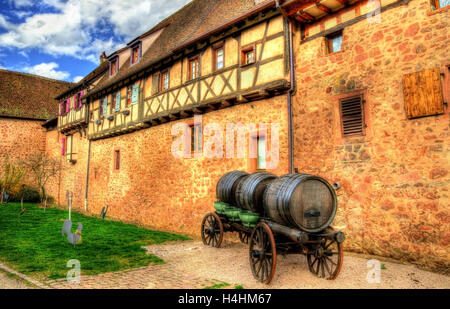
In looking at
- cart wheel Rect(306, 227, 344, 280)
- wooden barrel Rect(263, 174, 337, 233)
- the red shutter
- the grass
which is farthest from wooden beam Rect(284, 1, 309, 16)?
the red shutter

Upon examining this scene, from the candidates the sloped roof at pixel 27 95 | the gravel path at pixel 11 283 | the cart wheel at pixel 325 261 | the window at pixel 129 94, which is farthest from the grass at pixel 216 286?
the sloped roof at pixel 27 95

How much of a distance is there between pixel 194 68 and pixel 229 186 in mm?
5537

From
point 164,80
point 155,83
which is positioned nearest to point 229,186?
point 164,80

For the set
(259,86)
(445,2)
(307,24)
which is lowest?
(259,86)

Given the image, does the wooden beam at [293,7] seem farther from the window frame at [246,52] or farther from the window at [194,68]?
the window at [194,68]

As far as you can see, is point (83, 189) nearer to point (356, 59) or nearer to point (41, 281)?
point (41, 281)

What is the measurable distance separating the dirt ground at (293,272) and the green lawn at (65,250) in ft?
2.99

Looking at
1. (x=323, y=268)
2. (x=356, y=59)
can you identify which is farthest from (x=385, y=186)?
(x=356, y=59)

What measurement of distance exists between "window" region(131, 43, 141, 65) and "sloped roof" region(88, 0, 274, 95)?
392 mm

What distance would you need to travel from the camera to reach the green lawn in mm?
5895

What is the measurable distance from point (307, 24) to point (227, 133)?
12.4 feet

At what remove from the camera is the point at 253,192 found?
6.38 m

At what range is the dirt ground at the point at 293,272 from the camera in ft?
16.1
